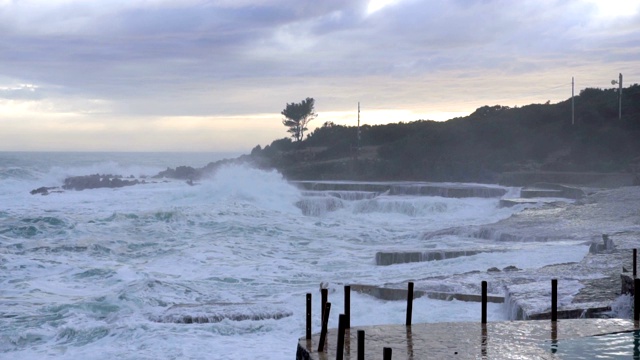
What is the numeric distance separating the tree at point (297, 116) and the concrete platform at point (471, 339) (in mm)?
51996

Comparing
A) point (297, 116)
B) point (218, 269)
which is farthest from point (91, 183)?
point (218, 269)

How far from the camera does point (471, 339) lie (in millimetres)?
6258

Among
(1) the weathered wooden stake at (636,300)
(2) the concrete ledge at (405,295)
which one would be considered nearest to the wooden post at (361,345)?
(1) the weathered wooden stake at (636,300)

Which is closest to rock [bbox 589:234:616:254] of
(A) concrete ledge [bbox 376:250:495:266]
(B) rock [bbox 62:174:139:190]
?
(A) concrete ledge [bbox 376:250:495:266]

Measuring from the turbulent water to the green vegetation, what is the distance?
10.4 metres

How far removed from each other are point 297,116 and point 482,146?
52.8ft

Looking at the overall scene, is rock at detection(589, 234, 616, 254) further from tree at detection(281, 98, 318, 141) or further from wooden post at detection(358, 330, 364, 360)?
tree at detection(281, 98, 318, 141)

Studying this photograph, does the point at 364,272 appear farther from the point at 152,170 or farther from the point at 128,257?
the point at 152,170

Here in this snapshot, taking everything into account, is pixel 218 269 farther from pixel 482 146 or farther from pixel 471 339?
pixel 482 146

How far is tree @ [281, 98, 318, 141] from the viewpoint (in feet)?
192

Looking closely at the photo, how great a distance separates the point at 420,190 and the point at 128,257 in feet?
56.7

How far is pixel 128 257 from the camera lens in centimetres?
1755

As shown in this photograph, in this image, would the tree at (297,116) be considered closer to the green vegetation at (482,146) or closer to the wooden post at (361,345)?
the green vegetation at (482,146)

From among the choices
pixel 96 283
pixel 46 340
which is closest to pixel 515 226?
pixel 96 283
